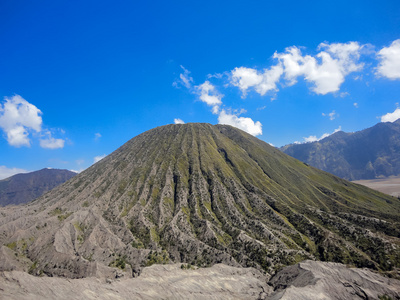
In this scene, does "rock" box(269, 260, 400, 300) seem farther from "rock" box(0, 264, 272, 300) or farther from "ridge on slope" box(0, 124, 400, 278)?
"ridge on slope" box(0, 124, 400, 278)

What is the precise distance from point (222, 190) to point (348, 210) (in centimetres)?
8647

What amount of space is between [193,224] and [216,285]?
53236 millimetres

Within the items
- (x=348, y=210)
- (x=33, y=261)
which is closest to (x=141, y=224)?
(x=33, y=261)

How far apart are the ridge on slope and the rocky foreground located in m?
14.2

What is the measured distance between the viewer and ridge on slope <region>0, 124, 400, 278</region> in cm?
9500

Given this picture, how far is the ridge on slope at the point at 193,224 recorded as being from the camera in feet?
312

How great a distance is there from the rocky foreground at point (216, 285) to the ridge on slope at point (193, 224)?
46.6ft

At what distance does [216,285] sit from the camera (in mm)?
74750

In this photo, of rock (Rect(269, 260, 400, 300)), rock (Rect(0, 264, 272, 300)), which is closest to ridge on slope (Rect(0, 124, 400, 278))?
rock (Rect(0, 264, 272, 300))

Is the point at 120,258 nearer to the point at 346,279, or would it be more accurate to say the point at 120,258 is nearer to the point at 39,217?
the point at 39,217

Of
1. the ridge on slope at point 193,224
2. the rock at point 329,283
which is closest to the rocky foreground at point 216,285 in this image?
the rock at point 329,283

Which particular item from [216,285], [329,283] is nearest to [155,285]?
[216,285]

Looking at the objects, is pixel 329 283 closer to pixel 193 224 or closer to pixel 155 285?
pixel 155 285

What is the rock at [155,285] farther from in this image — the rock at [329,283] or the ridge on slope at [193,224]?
the ridge on slope at [193,224]
